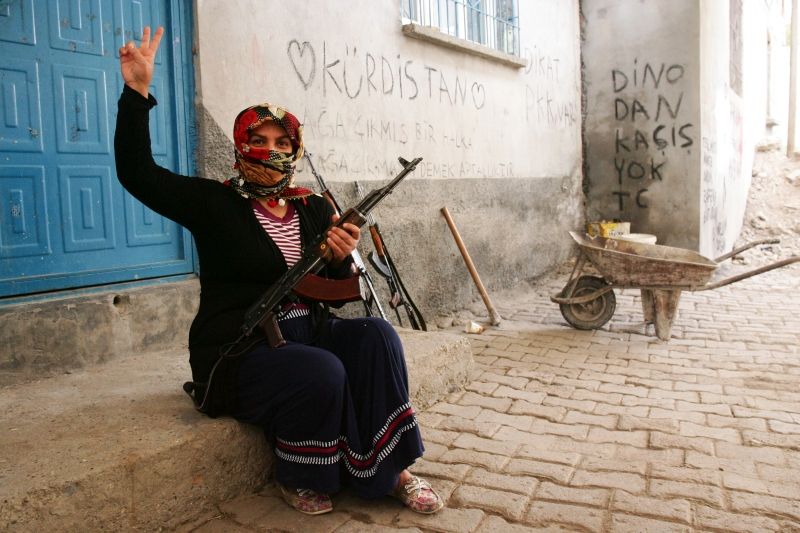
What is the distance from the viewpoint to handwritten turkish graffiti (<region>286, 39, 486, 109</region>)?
4.57 meters

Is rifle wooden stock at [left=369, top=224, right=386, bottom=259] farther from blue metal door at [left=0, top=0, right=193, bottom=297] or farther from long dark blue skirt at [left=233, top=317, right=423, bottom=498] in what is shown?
long dark blue skirt at [left=233, top=317, right=423, bottom=498]

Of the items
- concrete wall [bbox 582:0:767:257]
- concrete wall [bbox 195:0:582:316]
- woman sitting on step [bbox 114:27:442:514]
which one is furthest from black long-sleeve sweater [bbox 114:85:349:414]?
concrete wall [bbox 582:0:767:257]

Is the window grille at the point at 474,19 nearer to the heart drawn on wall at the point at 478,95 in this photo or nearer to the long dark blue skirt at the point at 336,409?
the heart drawn on wall at the point at 478,95

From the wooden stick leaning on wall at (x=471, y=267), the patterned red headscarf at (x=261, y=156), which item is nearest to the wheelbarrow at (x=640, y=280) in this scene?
the wooden stick leaning on wall at (x=471, y=267)

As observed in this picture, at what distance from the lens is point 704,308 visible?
6.28 m

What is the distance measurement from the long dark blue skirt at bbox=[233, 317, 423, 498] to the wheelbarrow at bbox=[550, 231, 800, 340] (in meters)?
3.20

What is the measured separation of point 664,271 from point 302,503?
3618 millimetres

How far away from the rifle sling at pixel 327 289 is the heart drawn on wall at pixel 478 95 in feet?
14.4

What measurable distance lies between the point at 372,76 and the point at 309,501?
3.71 metres

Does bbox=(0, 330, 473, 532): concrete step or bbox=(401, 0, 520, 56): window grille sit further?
bbox=(401, 0, 520, 56): window grille

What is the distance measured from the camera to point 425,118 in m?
5.82

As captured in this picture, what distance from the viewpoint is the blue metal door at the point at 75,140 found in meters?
3.12

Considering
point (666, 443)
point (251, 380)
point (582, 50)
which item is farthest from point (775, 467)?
point (582, 50)

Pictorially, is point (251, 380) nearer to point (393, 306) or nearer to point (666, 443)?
point (666, 443)
